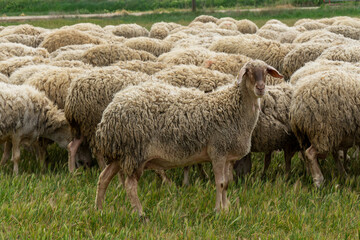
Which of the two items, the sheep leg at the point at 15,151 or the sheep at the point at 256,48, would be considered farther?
the sheep at the point at 256,48

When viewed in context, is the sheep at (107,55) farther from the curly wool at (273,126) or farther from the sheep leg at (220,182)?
the sheep leg at (220,182)

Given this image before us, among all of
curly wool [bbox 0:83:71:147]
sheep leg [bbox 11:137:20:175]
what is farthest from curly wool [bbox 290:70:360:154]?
sheep leg [bbox 11:137:20:175]

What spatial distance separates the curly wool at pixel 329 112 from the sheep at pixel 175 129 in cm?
86

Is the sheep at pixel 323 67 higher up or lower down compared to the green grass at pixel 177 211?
higher up

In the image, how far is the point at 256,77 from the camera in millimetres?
4297

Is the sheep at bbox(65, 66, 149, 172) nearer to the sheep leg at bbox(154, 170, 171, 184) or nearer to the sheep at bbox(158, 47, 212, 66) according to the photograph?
the sheep leg at bbox(154, 170, 171, 184)

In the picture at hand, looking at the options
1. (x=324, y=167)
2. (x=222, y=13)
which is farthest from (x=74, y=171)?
(x=222, y=13)

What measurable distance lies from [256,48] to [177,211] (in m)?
5.05

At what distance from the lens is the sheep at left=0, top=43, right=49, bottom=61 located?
8844mm

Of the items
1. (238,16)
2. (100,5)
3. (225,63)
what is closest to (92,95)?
(225,63)

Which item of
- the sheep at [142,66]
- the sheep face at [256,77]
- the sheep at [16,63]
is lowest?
the sheep at [16,63]

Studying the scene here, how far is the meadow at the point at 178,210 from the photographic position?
12.6ft

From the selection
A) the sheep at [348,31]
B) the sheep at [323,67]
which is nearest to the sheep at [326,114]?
the sheep at [323,67]

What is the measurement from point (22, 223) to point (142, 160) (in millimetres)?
1033
